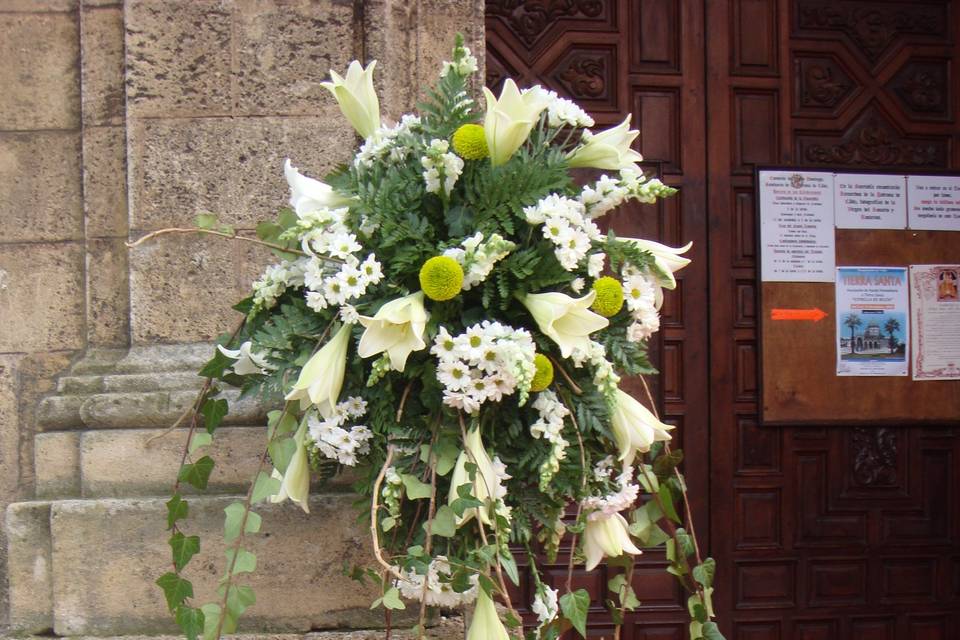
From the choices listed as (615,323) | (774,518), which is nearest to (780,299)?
(774,518)

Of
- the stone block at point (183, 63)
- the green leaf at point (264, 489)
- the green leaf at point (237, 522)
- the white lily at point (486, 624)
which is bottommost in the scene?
the white lily at point (486, 624)

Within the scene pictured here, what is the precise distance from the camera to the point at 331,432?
1.70 m

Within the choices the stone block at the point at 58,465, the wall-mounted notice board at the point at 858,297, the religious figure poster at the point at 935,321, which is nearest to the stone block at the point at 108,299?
the stone block at the point at 58,465

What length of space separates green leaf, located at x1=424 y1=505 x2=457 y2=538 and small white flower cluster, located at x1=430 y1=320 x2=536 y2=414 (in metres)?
0.17

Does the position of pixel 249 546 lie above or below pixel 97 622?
above

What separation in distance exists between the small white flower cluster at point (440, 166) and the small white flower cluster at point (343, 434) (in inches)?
15.4

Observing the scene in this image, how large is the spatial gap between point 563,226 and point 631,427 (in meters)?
0.37

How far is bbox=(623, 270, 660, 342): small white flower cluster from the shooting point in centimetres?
175

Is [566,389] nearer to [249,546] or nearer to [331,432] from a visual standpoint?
[331,432]

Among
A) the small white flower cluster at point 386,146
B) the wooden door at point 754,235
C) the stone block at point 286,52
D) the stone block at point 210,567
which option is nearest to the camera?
the small white flower cluster at point 386,146

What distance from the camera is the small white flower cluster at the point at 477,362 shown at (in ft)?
5.28

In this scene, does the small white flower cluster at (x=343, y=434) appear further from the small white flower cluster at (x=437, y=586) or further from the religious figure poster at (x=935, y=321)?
the religious figure poster at (x=935, y=321)

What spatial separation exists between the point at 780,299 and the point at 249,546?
6.76 ft

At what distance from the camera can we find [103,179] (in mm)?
Answer: 2582
